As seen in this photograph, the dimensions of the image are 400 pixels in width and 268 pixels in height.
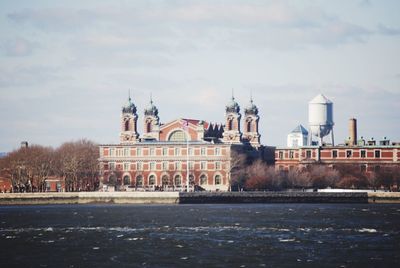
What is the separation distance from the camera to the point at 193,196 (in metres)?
153

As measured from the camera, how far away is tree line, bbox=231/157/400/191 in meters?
180

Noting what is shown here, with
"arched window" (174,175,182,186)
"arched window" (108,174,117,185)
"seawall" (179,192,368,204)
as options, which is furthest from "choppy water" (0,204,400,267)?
"arched window" (174,175,182,186)

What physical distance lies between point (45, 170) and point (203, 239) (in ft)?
350

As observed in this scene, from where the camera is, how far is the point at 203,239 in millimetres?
82625

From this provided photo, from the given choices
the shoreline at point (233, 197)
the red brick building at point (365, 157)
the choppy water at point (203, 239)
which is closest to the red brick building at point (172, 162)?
the red brick building at point (365, 157)

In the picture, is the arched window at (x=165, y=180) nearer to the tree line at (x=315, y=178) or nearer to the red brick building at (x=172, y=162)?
the red brick building at (x=172, y=162)

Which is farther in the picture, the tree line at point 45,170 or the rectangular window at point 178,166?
the rectangular window at point 178,166

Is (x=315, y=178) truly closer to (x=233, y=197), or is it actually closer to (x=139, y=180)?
(x=233, y=197)

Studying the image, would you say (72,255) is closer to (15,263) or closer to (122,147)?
(15,263)

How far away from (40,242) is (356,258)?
83.9 ft

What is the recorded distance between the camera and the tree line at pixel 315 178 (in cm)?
18050

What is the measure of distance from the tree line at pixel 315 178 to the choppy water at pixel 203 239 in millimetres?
58238

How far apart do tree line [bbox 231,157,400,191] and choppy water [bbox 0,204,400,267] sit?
191ft

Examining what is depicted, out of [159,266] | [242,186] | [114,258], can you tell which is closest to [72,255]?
[114,258]
